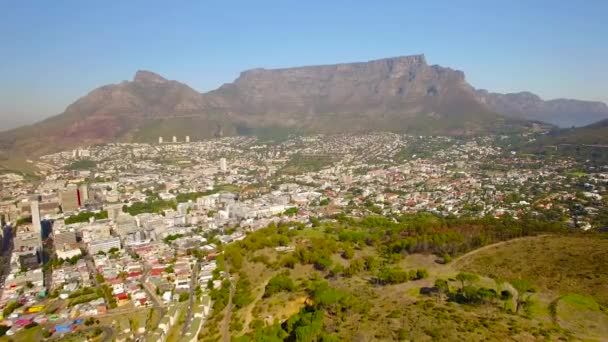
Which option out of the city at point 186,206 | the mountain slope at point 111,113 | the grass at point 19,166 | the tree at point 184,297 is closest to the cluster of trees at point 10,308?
the city at point 186,206

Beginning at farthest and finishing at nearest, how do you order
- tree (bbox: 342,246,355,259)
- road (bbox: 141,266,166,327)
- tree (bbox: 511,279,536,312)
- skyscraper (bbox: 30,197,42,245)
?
skyscraper (bbox: 30,197,42,245) → tree (bbox: 342,246,355,259) → road (bbox: 141,266,166,327) → tree (bbox: 511,279,536,312)

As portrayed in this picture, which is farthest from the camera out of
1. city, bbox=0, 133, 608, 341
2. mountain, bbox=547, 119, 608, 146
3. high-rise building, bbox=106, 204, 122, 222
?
mountain, bbox=547, 119, 608, 146

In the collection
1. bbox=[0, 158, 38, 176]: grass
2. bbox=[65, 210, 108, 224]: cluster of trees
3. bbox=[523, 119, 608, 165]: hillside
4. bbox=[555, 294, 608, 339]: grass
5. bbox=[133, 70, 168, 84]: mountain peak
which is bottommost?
bbox=[65, 210, 108, 224]: cluster of trees

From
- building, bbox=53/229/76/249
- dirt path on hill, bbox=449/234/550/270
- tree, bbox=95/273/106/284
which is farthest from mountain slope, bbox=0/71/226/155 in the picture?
dirt path on hill, bbox=449/234/550/270

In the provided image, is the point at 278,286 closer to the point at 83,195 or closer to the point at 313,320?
the point at 313,320

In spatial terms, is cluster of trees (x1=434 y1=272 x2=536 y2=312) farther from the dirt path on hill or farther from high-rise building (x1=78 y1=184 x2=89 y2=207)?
high-rise building (x1=78 y1=184 x2=89 y2=207)

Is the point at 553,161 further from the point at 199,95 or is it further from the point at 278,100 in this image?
the point at 199,95
